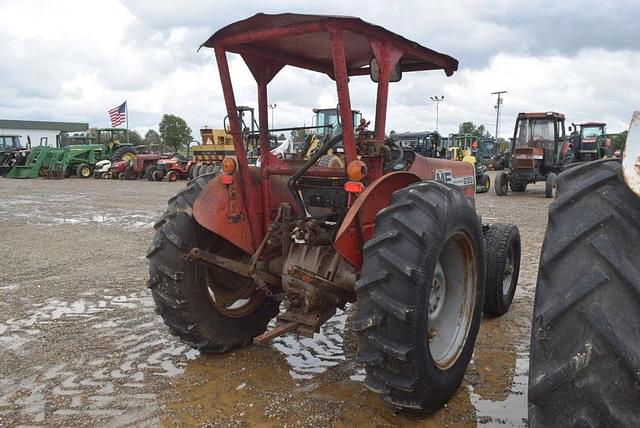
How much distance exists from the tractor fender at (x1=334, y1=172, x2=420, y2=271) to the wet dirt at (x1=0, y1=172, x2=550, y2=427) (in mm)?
988

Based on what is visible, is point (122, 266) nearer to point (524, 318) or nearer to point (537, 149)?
point (524, 318)

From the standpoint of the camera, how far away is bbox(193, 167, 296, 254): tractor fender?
393 cm

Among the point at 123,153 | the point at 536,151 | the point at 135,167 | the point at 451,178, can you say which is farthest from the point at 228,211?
the point at 123,153

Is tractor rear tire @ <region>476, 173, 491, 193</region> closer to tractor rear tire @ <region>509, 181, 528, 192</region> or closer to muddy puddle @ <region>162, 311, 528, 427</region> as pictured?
tractor rear tire @ <region>509, 181, 528, 192</region>

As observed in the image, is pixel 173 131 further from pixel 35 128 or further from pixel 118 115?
pixel 35 128

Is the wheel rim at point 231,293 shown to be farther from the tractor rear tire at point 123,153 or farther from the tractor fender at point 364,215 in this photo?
the tractor rear tire at point 123,153

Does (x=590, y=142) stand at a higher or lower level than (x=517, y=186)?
higher

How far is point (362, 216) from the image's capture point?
11.3 feet

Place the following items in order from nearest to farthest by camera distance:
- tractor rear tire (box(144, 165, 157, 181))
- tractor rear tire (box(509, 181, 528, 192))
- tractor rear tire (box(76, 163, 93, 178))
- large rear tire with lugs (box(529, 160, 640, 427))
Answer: large rear tire with lugs (box(529, 160, 640, 427))
tractor rear tire (box(509, 181, 528, 192))
tractor rear tire (box(144, 165, 157, 181))
tractor rear tire (box(76, 163, 93, 178))

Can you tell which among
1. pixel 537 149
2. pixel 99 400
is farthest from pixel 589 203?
pixel 537 149

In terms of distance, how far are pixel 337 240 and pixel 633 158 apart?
1.86 meters

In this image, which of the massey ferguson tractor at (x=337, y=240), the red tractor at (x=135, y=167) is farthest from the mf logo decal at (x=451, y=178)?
the red tractor at (x=135, y=167)

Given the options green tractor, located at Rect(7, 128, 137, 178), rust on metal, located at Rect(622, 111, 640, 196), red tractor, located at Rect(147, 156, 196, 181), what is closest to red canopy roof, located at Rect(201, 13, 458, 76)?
rust on metal, located at Rect(622, 111, 640, 196)

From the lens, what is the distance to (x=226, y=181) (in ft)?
13.0
